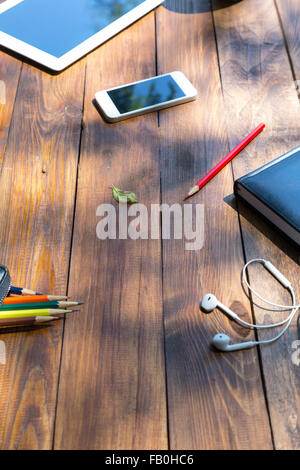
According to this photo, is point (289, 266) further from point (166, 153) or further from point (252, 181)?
point (166, 153)

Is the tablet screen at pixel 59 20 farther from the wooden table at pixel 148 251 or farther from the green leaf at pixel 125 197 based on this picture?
the green leaf at pixel 125 197

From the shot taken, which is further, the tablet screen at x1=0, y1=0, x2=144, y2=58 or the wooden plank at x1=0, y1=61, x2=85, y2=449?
the tablet screen at x1=0, y1=0, x2=144, y2=58

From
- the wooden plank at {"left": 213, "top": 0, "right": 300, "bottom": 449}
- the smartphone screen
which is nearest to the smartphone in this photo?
the smartphone screen

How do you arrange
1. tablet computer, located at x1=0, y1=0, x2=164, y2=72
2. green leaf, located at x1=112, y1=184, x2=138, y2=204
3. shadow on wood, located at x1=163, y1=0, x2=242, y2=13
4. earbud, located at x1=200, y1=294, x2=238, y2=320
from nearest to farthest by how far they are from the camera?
earbud, located at x1=200, y1=294, x2=238, y2=320, green leaf, located at x1=112, y1=184, x2=138, y2=204, tablet computer, located at x1=0, y1=0, x2=164, y2=72, shadow on wood, located at x1=163, y1=0, x2=242, y2=13

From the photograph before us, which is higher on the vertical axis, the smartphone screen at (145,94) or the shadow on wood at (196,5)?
the shadow on wood at (196,5)

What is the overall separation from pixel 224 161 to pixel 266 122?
0.18m

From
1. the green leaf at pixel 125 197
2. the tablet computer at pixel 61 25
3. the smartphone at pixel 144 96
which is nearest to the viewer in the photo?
the green leaf at pixel 125 197

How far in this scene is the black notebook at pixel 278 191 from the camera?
90 cm

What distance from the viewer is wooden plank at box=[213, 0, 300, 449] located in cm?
76

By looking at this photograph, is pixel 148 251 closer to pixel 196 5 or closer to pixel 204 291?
pixel 204 291

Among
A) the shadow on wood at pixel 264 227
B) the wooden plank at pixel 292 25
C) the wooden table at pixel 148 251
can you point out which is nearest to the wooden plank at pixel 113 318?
the wooden table at pixel 148 251

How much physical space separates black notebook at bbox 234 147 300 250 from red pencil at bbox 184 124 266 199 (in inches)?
Answer: 2.8

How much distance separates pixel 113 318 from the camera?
2.77 feet

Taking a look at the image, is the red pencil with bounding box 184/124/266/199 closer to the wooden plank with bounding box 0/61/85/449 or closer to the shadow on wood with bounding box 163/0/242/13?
the wooden plank with bounding box 0/61/85/449
